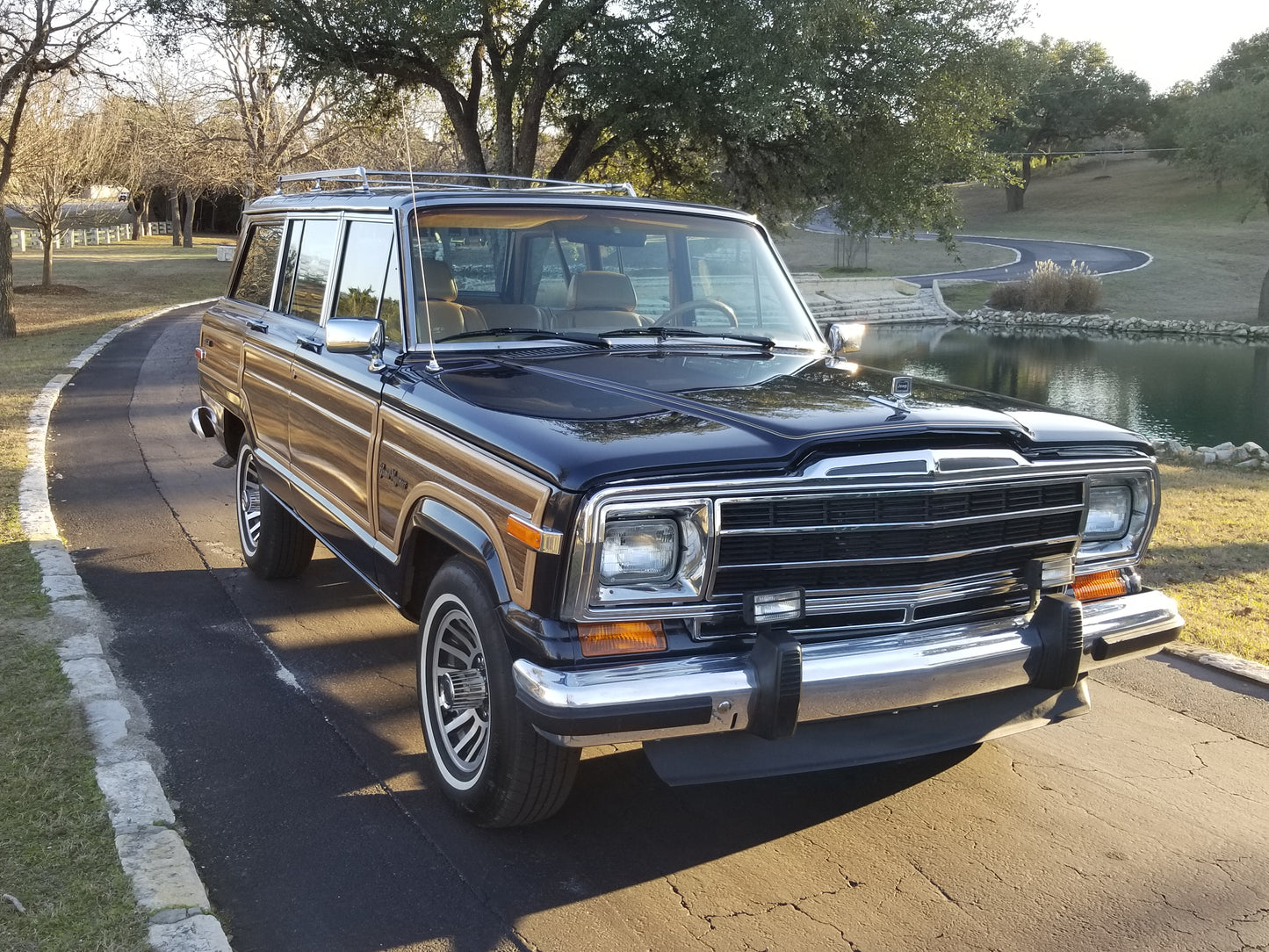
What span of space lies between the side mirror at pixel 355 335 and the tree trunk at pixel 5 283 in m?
18.9

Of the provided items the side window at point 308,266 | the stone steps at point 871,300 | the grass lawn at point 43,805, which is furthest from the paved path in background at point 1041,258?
the grass lawn at point 43,805

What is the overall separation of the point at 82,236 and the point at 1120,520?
70622mm

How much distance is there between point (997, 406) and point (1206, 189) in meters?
83.5

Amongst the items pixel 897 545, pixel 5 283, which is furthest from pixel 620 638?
pixel 5 283

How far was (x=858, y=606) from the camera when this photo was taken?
140 inches

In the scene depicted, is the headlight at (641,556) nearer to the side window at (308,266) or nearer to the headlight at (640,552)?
the headlight at (640,552)

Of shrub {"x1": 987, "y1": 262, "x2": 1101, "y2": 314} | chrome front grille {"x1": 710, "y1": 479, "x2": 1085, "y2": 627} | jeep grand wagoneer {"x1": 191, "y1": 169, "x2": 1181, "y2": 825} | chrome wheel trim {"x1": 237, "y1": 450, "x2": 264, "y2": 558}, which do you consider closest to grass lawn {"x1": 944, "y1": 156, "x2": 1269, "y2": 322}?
shrub {"x1": 987, "y1": 262, "x2": 1101, "y2": 314}

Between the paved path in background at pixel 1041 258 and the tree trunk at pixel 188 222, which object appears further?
the tree trunk at pixel 188 222

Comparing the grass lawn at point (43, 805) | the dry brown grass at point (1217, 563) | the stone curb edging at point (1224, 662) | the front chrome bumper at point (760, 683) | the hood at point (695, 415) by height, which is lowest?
the grass lawn at point (43, 805)

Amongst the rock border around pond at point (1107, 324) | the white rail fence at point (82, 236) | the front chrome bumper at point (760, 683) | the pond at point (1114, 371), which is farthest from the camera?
the white rail fence at point (82, 236)

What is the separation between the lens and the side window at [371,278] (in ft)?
15.4

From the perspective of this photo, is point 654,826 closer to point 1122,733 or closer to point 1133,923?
point 1133,923

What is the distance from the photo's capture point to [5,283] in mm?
20500

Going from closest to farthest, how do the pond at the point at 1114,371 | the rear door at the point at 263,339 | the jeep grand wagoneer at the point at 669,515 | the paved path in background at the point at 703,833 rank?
the jeep grand wagoneer at the point at 669,515 < the paved path in background at the point at 703,833 < the rear door at the point at 263,339 < the pond at the point at 1114,371
